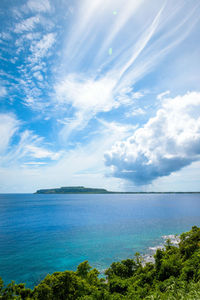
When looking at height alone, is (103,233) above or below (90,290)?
below

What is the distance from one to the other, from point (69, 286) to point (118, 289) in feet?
Result: 24.9

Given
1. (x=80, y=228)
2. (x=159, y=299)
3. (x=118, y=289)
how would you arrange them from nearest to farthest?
(x=159, y=299) < (x=118, y=289) < (x=80, y=228)

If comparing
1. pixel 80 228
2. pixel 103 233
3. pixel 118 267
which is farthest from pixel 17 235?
pixel 118 267

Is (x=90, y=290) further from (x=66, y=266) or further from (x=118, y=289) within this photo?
(x=66, y=266)

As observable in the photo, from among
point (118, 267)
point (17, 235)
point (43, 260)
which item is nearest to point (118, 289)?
point (118, 267)

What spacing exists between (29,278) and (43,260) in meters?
10.3

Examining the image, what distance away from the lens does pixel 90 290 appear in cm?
2359

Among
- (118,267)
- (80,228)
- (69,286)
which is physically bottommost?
(80,228)

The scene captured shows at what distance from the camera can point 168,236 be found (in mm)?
68188

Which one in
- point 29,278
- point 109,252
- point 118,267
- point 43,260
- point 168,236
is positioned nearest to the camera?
point 118,267

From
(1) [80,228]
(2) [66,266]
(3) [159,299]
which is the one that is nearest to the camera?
(3) [159,299]

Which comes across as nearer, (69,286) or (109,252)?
(69,286)

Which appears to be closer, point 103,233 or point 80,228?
point 103,233

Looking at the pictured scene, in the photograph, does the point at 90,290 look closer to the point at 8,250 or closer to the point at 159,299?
the point at 159,299
